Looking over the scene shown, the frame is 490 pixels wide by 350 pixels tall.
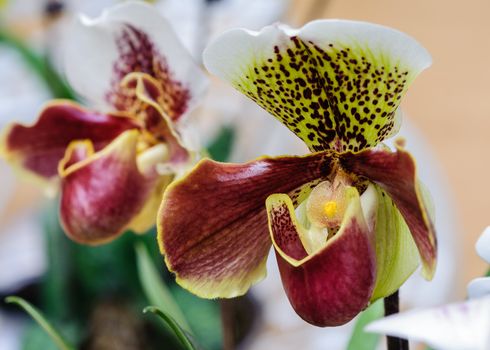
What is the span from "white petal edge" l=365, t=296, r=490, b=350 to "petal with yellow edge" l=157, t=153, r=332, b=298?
0.13 metres

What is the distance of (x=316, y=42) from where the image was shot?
0.92 ft

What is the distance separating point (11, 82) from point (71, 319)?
0.43 m

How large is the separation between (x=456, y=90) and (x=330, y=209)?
0.95m

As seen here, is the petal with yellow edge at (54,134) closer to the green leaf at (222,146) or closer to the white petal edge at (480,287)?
the white petal edge at (480,287)

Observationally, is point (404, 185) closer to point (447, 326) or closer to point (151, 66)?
point (447, 326)

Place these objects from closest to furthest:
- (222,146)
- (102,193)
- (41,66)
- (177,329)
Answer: (177,329)
(102,193)
(41,66)
(222,146)

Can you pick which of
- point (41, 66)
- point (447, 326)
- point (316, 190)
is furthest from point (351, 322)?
point (447, 326)

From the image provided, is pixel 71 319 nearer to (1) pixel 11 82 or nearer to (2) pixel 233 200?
(1) pixel 11 82

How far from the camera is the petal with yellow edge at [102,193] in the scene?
0.41 metres

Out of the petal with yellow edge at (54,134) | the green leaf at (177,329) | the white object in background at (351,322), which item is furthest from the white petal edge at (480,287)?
the white object in background at (351,322)

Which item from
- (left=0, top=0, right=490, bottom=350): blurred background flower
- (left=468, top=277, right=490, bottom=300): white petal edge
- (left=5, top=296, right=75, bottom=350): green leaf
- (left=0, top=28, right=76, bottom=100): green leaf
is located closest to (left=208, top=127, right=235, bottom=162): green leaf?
(left=0, top=0, right=490, bottom=350): blurred background flower

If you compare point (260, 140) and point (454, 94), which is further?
point (454, 94)

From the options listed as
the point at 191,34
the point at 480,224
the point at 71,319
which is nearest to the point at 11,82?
the point at 191,34

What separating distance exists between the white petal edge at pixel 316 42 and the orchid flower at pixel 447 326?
94 mm
